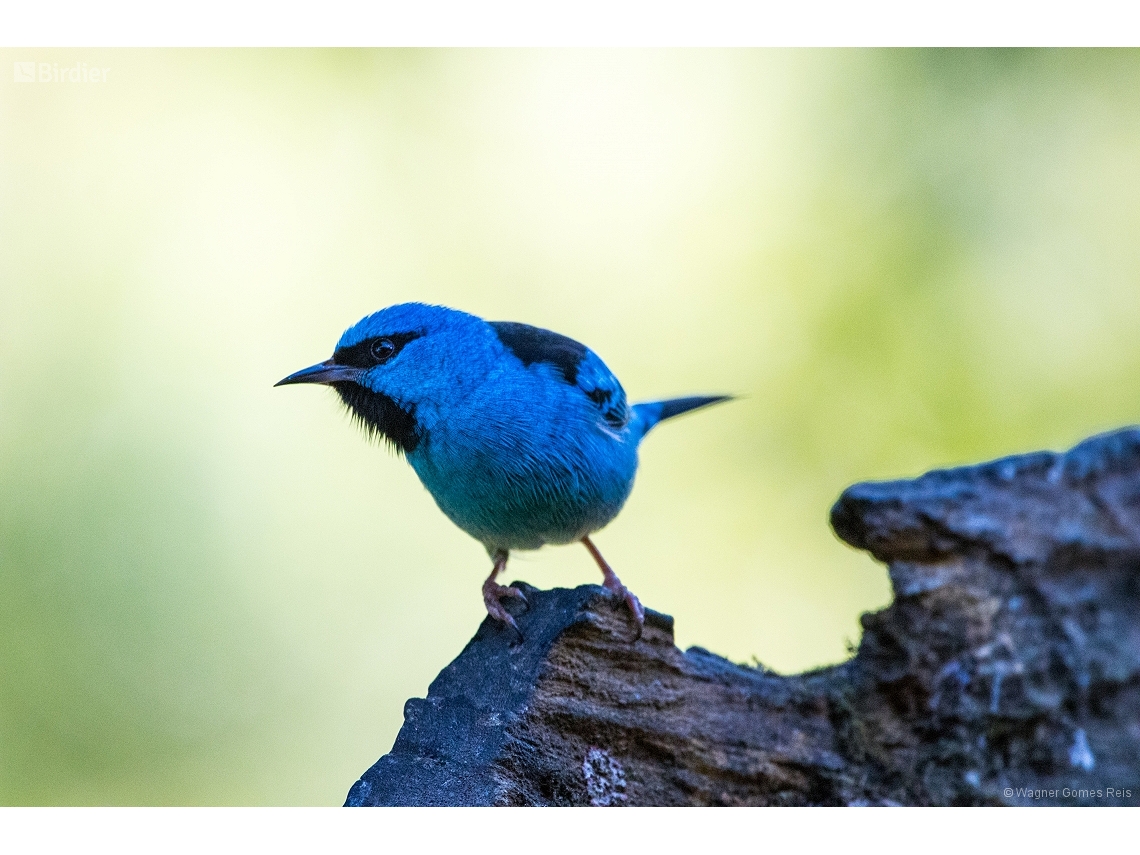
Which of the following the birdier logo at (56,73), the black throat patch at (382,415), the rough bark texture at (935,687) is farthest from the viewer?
the birdier logo at (56,73)

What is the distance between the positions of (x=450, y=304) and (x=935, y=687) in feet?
9.03

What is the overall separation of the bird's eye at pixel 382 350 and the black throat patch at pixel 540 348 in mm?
487

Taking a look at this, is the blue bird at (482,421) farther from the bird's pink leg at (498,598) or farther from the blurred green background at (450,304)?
the blurred green background at (450,304)

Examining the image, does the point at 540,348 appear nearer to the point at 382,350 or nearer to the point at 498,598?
the point at 382,350

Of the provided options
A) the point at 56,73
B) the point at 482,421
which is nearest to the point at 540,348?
the point at 482,421

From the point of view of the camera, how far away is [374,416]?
4.08m

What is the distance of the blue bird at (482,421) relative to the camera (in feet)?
12.9

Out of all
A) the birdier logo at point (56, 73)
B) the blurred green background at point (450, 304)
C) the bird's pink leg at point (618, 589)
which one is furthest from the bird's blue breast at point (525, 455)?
the birdier logo at point (56, 73)

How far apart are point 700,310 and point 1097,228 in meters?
2.09

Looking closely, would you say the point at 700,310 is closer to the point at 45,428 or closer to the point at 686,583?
the point at 686,583

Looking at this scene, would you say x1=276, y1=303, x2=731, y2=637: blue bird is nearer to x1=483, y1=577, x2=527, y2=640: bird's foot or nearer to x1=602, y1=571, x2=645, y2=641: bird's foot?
x1=483, y1=577, x2=527, y2=640: bird's foot

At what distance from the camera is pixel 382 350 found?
4.04 m

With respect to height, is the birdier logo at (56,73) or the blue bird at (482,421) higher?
the birdier logo at (56,73)
